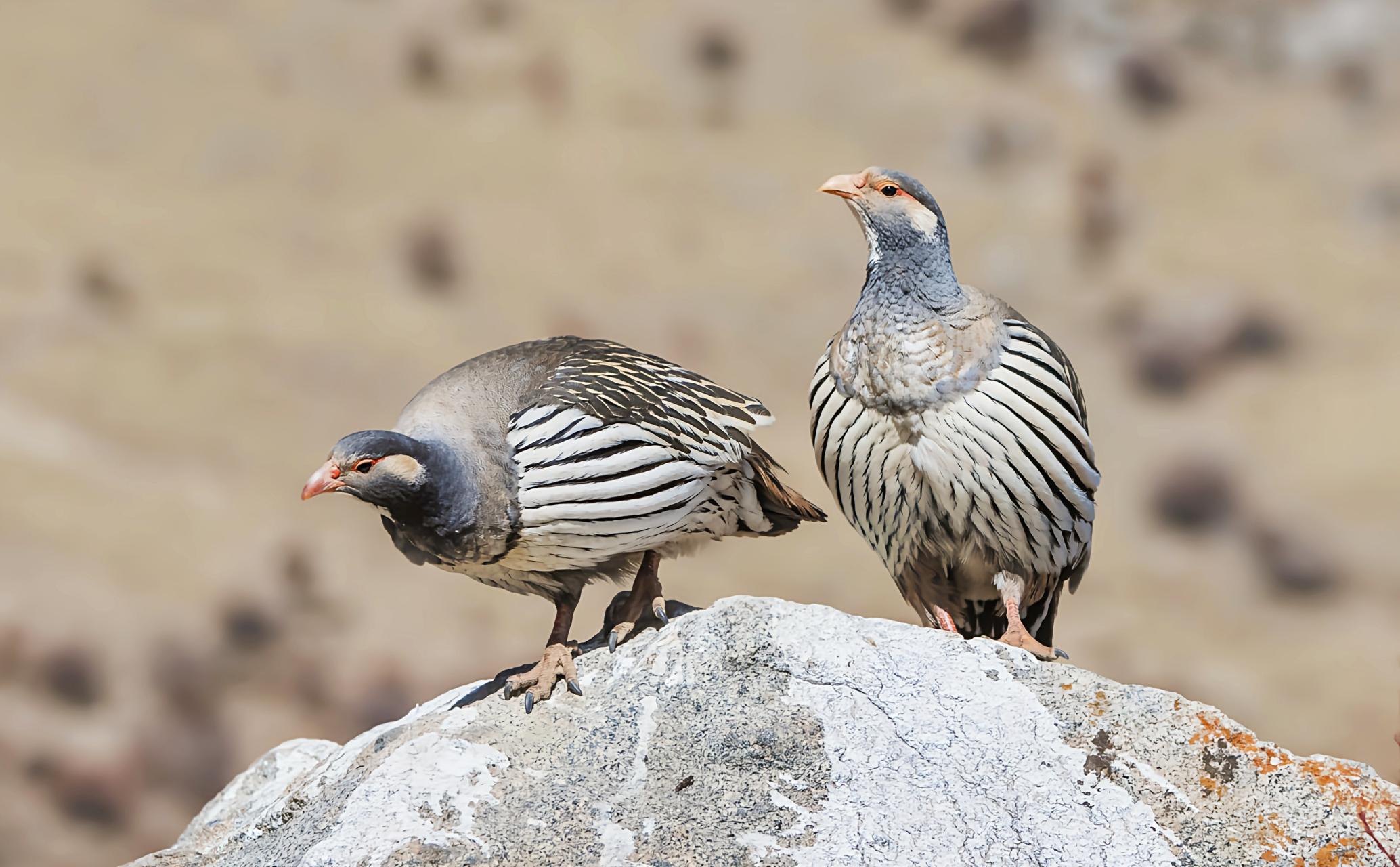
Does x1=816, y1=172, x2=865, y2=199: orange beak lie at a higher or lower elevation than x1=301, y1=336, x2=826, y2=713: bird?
higher

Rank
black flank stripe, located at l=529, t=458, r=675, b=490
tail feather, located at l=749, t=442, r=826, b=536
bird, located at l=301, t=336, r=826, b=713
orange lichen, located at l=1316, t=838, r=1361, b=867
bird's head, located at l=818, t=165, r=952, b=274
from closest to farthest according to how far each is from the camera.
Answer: orange lichen, located at l=1316, t=838, r=1361, b=867 < bird, located at l=301, t=336, r=826, b=713 < black flank stripe, located at l=529, t=458, r=675, b=490 < bird's head, located at l=818, t=165, r=952, b=274 < tail feather, located at l=749, t=442, r=826, b=536

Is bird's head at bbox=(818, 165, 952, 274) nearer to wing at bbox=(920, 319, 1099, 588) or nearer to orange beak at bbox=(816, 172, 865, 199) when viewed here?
orange beak at bbox=(816, 172, 865, 199)

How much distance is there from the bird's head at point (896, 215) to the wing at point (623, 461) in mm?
1022

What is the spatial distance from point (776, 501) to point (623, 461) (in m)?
0.99

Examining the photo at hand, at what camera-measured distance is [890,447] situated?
18.8 ft

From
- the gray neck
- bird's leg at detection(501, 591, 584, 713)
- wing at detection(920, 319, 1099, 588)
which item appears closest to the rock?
bird's leg at detection(501, 591, 584, 713)

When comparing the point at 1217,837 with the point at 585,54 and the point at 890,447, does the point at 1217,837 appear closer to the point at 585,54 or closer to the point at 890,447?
the point at 890,447

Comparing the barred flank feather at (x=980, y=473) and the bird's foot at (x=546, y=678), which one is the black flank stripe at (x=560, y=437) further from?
the barred flank feather at (x=980, y=473)

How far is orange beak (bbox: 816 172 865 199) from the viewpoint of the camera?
19.7 ft

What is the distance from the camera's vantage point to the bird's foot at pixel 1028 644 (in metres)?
5.07

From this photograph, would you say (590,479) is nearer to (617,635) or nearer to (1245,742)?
(617,635)

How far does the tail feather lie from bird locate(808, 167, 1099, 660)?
0.19 metres

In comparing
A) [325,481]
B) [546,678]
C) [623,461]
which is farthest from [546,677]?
[325,481]

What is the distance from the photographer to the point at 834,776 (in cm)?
420
